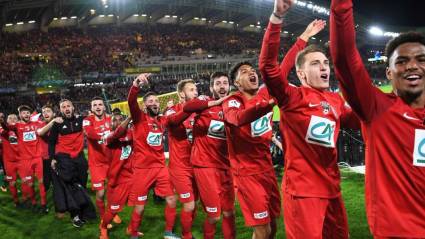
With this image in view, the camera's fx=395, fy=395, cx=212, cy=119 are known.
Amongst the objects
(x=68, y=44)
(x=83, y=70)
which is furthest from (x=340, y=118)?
(x=68, y=44)

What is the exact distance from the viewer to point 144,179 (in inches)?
229

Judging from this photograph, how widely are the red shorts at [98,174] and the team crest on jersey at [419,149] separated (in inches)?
236

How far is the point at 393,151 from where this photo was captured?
6.12ft

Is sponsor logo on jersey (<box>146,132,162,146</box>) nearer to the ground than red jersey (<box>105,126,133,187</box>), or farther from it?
farther from it

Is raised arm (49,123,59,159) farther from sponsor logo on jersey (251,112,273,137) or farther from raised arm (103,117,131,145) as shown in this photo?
sponsor logo on jersey (251,112,273,137)

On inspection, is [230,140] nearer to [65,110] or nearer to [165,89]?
[65,110]

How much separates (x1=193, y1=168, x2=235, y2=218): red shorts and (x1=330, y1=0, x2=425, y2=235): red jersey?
3.07m

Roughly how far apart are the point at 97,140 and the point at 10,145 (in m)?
3.68

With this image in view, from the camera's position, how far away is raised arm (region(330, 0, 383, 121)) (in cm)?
171

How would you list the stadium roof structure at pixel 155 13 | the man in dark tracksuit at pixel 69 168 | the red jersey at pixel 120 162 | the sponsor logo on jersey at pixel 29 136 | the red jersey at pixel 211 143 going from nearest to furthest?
1. the red jersey at pixel 211 143
2. the red jersey at pixel 120 162
3. the man in dark tracksuit at pixel 69 168
4. the sponsor logo on jersey at pixel 29 136
5. the stadium roof structure at pixel 155 13

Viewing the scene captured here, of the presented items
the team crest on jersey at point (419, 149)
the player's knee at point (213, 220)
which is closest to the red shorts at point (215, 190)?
the player's knee at point (213, 220)

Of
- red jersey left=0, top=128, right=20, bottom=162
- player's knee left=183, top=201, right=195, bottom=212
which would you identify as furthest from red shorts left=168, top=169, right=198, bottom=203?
red jersey left=0, top=128, right=20, bottom=162

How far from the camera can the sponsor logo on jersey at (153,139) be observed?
589 centimetres

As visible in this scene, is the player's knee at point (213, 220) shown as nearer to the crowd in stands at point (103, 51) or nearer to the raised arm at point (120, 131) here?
the raised arm at point (120, 131)
